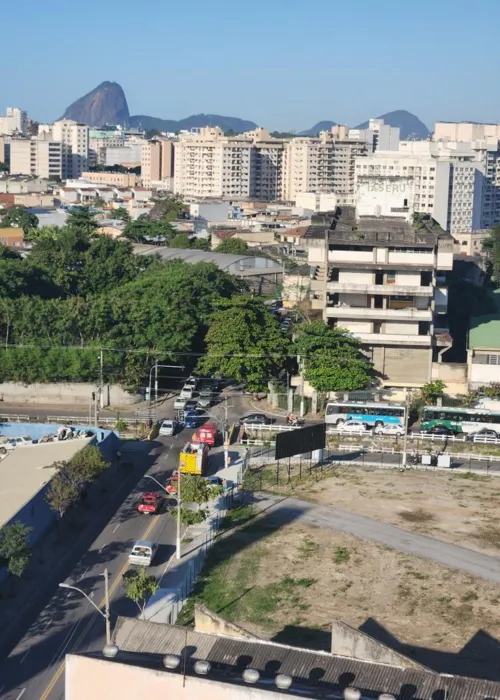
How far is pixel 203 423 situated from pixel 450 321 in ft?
68.6

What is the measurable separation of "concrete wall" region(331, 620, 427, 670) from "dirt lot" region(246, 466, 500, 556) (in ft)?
44.0

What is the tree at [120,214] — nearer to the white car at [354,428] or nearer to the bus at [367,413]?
the bus at [367,413]

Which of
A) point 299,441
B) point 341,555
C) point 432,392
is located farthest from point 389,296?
point 341,555

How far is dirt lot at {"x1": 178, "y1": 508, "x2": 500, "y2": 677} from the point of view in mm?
26781

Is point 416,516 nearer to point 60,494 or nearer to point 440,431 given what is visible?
point 440,431

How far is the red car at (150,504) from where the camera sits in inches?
1423

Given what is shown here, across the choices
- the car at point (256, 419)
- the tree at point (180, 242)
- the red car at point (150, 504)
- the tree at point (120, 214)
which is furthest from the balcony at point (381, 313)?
the tree at point (120, 214)

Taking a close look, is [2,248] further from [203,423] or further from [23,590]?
[23,590]

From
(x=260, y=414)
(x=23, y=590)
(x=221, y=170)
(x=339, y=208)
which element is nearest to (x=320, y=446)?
(x=260, y=414)

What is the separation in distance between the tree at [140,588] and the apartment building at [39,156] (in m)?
166

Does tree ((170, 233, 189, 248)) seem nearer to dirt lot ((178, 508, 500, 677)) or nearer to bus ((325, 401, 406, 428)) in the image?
bus ((325, 401, 406, 428))

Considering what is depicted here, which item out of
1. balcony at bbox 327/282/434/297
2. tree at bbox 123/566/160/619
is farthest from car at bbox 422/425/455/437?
tree at bbox 123/566/160/619

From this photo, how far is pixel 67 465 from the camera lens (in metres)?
36.2

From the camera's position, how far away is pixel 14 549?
96.0 ft
